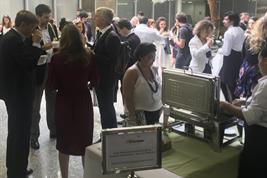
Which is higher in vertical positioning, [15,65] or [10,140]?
[15,65]

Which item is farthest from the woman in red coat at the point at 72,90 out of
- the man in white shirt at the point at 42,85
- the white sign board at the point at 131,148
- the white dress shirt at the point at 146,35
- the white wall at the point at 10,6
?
the white wall at the point at 10,6

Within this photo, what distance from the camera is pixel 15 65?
244cm

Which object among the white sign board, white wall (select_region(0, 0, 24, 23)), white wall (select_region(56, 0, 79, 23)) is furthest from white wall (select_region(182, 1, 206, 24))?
the white sign board

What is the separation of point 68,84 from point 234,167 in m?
1.23

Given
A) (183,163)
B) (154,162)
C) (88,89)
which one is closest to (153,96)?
(88,89)

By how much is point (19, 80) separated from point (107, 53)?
103cm

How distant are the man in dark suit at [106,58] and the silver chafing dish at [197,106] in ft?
4.50

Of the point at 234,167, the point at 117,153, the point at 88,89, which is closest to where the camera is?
the point at 117,153

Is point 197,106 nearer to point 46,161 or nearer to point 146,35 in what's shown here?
point 46,161

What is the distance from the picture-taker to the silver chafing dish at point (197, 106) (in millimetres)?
1800

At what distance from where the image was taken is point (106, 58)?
3.34m

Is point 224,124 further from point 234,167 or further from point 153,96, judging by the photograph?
point 153,96

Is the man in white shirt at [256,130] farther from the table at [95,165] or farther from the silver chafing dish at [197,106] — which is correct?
the table at [95,165]

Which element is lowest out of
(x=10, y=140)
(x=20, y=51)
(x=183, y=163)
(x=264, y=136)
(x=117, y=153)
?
(x=10, y=140)
